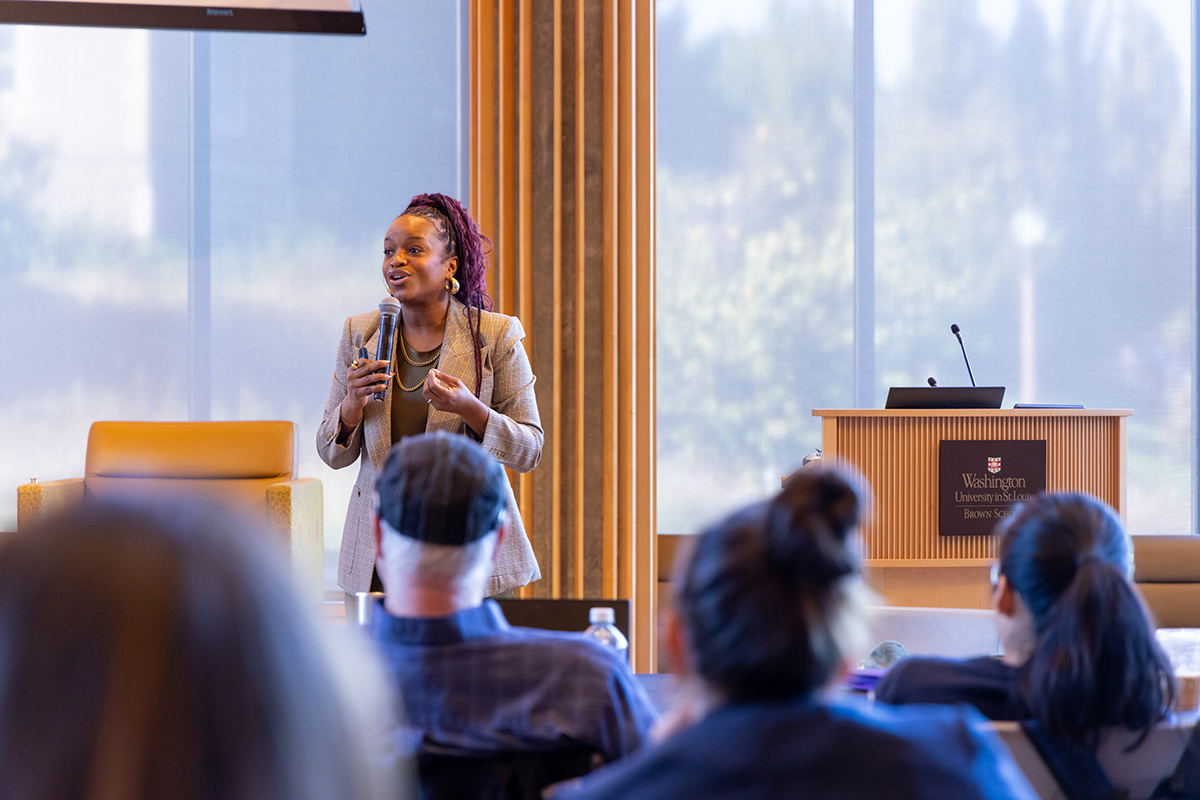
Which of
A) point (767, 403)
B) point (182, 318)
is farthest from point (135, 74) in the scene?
point (767, 403)

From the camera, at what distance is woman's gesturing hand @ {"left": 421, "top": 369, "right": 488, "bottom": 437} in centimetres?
240

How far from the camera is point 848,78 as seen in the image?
213 inches

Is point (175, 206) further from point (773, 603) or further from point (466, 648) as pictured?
point (773, 603)

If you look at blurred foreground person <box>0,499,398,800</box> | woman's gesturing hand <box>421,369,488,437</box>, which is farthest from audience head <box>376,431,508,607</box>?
woman's gesturing hand <box>421,369,488,437</box>

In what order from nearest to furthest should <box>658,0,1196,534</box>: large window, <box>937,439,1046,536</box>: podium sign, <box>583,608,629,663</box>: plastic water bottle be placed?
<box>583,608,629,663</box>: plastic water bottle → <box>937,439,1046,536</box>: podium sign → <box>658,0,1196,534</box>: large window

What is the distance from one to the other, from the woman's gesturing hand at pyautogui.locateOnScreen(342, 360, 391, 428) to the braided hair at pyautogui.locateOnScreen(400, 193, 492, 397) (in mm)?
345

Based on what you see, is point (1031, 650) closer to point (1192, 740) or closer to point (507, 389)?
point (1192, 740)

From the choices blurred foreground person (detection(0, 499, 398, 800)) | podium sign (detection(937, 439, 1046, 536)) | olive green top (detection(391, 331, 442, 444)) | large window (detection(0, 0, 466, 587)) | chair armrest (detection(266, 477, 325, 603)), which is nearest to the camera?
blurred foreground person (detection(0, 499, 398, 800))

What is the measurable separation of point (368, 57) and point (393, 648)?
4577 mm

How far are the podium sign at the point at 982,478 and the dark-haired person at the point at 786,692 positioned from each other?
2.95 m

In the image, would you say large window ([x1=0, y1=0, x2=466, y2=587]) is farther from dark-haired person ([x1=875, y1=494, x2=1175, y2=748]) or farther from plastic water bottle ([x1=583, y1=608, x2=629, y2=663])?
dark-haired person ([x1=875, y1=494, x2=1175, y2=748])

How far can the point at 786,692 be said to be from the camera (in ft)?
2.51

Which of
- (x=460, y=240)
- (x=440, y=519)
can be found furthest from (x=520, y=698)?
(x=460, y=240)

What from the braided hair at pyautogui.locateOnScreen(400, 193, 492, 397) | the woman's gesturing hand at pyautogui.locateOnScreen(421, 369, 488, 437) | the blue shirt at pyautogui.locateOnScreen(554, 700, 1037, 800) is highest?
the braided hair at pyautogui.locateOnScreen(400, 193, 492, 397)
